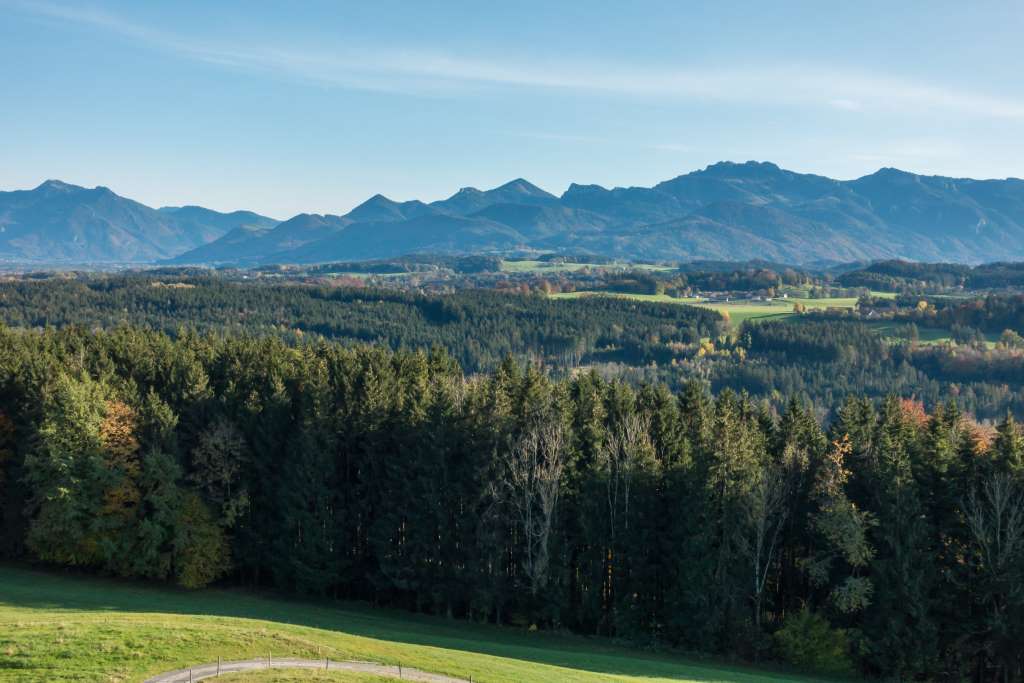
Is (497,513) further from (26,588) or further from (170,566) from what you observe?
(26,588)

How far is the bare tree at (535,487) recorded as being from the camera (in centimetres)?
5603

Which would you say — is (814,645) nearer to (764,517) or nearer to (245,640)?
(764,517)

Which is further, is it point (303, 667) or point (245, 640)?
point (245, 640)

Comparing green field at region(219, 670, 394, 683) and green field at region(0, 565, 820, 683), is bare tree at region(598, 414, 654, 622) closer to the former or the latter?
green field at region(0, 565, 820, 683)

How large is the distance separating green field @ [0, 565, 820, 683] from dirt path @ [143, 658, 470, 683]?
0.83 metres

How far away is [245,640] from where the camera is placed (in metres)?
37.8

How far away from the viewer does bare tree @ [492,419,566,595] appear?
56.0 metres

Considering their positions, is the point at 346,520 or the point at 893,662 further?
the point at 346,520

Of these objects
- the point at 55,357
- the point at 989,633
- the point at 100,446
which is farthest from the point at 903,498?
the point at 55,357

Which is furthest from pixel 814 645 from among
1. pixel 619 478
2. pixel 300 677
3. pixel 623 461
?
pixel 300 677

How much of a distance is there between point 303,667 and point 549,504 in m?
24.7

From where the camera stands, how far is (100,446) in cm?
5938

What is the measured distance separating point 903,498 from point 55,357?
232 feet

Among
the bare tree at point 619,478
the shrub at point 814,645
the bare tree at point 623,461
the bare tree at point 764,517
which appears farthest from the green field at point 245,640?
the bare tree at point 623,461
